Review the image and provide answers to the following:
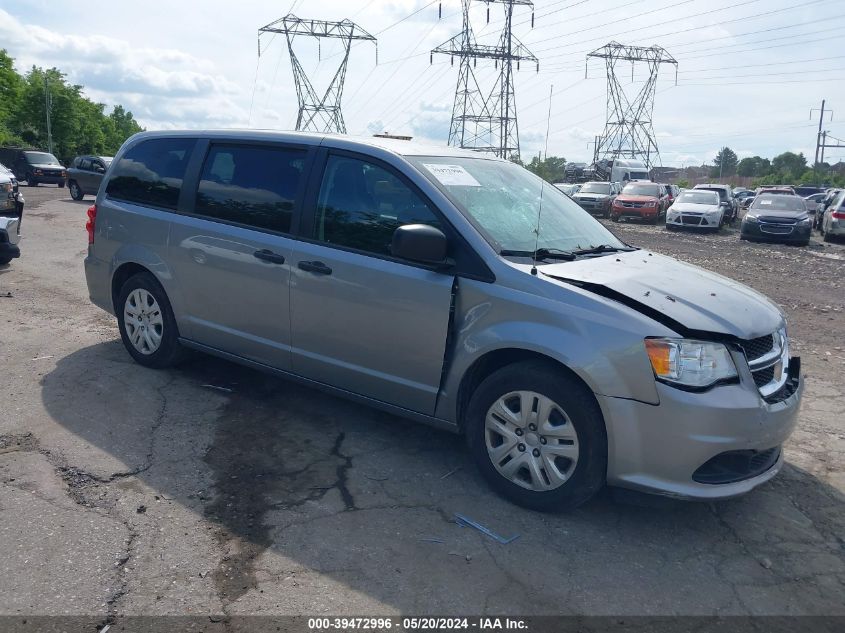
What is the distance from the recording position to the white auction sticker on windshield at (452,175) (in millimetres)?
4465

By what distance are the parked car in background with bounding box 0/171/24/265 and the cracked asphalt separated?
4.48m

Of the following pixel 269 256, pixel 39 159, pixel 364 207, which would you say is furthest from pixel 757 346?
pixel 39 159

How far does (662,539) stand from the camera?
376 cm

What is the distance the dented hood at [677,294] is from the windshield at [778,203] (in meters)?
18.8

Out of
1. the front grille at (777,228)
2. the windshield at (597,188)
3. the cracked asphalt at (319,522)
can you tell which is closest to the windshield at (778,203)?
the front grille at (777,228)

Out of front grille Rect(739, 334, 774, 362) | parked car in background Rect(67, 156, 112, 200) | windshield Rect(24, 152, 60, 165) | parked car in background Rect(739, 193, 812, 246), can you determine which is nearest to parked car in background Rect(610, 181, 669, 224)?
parked car in background Rect(739, 193, 812, 246)

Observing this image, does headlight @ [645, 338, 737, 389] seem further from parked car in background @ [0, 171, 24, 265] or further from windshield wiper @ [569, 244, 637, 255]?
parked car in background @ [0, 171, 24, 265]

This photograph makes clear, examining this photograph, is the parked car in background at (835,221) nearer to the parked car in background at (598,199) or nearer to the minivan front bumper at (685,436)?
the parked car in background at (598,199)

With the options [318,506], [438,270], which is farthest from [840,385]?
[318,506]

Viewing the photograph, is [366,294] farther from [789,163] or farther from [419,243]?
[789,163]

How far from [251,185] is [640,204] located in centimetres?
2400

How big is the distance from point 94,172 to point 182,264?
23.1 m

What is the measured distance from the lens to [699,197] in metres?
25.1

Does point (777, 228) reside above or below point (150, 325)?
above
